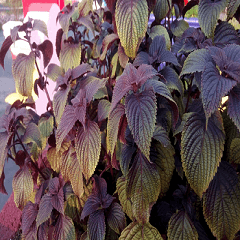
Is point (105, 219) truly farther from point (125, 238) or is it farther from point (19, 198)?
point (19, 198)

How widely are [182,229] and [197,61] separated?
0.46 metres

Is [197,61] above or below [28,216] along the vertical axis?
above

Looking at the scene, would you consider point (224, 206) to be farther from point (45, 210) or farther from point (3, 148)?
point (3, 148)

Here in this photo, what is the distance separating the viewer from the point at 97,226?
30.9 inches

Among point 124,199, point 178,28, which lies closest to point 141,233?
point 124,199

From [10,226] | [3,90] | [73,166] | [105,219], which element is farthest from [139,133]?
[3,90]

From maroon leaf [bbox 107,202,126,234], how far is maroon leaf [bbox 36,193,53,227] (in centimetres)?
20

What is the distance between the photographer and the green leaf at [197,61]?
1.90 feet

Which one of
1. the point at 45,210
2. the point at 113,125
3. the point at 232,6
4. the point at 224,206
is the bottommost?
the point at 45,210

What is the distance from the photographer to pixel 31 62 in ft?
3.17

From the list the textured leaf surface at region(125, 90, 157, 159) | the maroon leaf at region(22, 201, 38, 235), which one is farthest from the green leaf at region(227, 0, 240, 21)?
the maroon leaf at region(22, 201, 38, 235)

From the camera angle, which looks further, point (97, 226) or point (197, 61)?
point (97, 226)

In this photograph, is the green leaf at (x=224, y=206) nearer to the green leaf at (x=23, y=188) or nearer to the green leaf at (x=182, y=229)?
the green leaf at (x=182, y=229)

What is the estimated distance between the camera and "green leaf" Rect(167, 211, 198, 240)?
0.70 m
